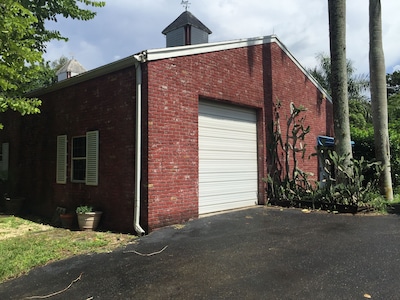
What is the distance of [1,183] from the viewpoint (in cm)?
1228

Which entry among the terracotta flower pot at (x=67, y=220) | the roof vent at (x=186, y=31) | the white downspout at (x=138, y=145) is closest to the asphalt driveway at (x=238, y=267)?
the white downspout at (x=138, y=145)

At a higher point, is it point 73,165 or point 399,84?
point 399,84

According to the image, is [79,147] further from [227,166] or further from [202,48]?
[202,48]

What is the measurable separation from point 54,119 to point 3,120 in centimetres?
453

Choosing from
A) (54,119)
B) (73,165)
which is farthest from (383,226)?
(54,119)

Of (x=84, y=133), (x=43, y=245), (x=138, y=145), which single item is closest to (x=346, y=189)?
(x=138, y=145)

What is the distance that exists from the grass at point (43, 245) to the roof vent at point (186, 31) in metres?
9.83

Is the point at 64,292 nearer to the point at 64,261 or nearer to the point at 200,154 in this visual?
the point at 64,261

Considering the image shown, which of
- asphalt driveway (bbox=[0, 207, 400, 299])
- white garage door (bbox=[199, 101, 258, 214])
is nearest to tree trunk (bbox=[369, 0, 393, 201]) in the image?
white garage door (bbox=[199, 101, 258, 214])

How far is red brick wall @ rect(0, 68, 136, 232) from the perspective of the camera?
24.2 feet

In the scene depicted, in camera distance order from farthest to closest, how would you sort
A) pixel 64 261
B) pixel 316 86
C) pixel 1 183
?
pixel 316 86, pixel 1 183, pixel 64 261

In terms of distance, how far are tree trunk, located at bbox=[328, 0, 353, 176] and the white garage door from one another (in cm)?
254

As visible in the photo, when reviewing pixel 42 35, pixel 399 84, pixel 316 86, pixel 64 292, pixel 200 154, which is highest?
pixel 399 84

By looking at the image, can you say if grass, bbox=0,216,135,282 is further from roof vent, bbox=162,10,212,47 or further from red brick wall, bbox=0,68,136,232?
roof vent, bbox=162,10,212,47
